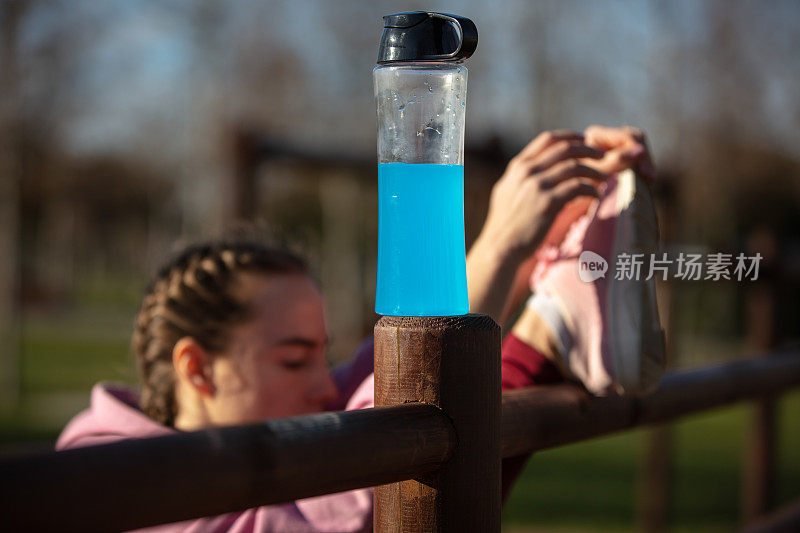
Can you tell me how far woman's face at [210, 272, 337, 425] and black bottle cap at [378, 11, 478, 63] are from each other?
2.11ft

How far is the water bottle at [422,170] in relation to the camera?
736mm

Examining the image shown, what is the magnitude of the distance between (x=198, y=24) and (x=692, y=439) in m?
8.66

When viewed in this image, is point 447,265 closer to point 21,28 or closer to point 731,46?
point 21,28

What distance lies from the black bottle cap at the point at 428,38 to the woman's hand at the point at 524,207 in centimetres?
30

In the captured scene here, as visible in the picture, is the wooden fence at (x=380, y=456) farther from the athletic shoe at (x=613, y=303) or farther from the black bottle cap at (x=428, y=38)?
the black bottle cap at (x=428, y=38)

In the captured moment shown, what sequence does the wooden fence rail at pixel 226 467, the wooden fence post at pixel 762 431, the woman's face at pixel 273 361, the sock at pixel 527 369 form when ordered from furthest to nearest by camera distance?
the wooden fence post at pixel 762 431 < the woman's face at pixel 273 361 < the sock at pixel 527 369 < the wooden fence rail at pixel 226 467

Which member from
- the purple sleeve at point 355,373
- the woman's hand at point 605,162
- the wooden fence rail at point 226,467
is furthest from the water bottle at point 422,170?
the purple sleeve at point 355,373

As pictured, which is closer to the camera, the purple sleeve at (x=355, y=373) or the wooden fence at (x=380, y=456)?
the wooden fence at (x=380, y=456)

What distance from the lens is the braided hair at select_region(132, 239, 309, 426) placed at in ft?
4.40

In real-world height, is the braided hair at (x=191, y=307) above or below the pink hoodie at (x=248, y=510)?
above

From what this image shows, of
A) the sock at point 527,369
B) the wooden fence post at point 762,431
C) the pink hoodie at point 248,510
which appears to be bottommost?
the wooden fence post at point 762,431

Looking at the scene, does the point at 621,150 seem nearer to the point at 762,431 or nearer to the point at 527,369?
the point at 527,369

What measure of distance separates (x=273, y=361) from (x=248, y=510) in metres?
0.30

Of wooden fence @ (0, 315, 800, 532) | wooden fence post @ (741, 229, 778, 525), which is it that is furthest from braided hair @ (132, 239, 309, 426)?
wooden fence post @ (741, 229, 778, 525)
